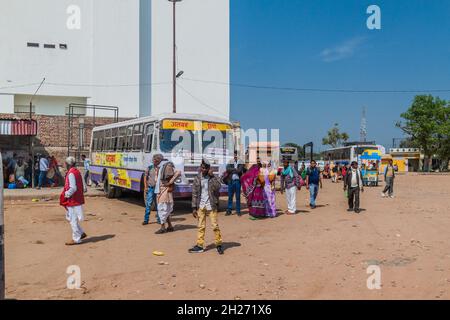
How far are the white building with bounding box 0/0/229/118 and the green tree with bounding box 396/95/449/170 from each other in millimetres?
27662

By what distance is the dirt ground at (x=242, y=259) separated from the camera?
6008 millimetres

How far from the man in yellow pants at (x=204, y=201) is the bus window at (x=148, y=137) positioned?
5875mm

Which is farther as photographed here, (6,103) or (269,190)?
(6,103)

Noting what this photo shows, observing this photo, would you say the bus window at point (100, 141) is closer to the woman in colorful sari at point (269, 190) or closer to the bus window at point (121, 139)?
the bus window at point (121, 139)

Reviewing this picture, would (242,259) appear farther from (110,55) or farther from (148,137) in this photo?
(110,55)

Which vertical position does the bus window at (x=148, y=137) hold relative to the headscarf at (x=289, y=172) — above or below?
above

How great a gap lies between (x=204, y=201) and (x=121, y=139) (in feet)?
30.3

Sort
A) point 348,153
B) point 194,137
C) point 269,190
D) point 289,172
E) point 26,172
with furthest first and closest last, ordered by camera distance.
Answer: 1. point 348,153
2. point 26,172
3. point 194,137
4. point 289,172
5. point 269,190

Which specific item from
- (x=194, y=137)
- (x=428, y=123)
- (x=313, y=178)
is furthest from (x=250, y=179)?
(x=428, y=123)

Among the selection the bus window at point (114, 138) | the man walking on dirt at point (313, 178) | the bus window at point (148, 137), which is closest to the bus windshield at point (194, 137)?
the bus window at point (148, 137)

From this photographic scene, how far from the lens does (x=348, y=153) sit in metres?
43.0

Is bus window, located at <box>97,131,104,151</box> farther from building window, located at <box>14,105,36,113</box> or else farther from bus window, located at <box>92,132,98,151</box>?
building window, located at <box>14,105,36,113</box>

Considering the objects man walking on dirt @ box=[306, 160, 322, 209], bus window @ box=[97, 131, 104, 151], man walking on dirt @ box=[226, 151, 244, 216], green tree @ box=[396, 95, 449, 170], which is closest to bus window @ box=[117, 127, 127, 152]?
bus window @ box=[97, 131, 104, 151]
